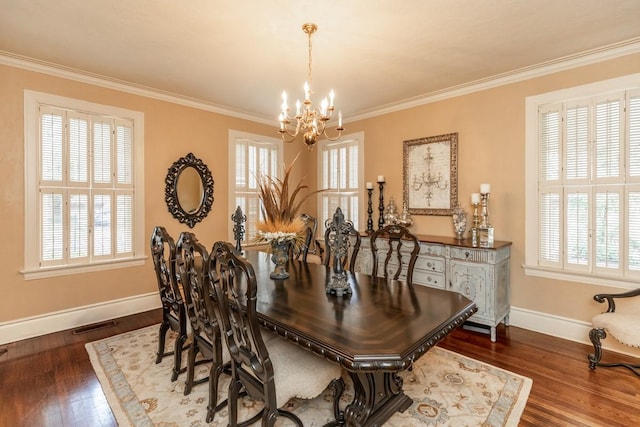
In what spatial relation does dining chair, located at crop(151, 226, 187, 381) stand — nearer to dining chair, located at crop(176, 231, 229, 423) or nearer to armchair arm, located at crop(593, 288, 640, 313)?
dining chair, located at crop(176, 231, 229, 423)

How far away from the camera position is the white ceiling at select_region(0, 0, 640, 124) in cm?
218

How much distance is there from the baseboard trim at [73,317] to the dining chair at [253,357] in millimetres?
2701

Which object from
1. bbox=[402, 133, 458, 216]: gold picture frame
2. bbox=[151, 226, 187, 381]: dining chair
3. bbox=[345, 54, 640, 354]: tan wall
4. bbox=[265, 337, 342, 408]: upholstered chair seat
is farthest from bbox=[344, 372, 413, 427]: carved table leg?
bbox=[402, 133, 458, 216]: gold picture frame

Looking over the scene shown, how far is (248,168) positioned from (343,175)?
5.06 feet

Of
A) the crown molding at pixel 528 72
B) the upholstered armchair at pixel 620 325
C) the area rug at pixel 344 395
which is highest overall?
the crown molding at pixel 528 72

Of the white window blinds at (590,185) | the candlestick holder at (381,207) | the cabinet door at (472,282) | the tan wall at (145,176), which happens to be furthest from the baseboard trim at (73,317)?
the white window blinds at (590,185)

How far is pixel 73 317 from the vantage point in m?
3.33

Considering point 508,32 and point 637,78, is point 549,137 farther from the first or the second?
point 508,32

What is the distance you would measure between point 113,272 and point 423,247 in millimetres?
3681

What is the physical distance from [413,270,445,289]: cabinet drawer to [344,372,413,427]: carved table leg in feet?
5.72

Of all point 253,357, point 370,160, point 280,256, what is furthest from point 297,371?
point 370,160

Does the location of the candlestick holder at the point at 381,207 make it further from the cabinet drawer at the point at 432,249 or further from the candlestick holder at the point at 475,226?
the candlestick holder at the point at 475,226

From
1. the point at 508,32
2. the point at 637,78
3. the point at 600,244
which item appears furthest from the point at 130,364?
the point at 637,78

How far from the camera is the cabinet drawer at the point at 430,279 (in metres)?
3.36
